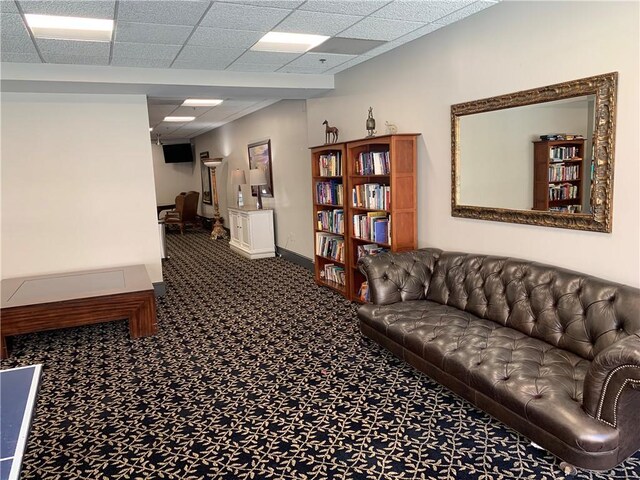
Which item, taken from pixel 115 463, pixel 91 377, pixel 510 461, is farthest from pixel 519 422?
pixel 91 377

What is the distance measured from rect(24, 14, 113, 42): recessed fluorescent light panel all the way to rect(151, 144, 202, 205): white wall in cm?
1064

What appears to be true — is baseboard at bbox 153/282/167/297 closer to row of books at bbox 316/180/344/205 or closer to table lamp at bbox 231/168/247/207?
row of books at bbox 316/180/344/205

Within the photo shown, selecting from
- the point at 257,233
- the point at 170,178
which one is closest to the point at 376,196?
the point at 257,233

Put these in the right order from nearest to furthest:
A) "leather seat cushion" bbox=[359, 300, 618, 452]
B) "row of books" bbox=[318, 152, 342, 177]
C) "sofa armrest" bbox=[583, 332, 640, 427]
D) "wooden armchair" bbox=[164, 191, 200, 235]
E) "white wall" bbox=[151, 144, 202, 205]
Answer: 1. "sofa armrest" bbox=[583, 332, 640, 427]
2. "leather seat cushion" bbox=[359, 300, 618, 452]
3. "row of books" bbox=[318, 152, 342, 177]
4. "wooden armchair" bbox=[164, 191, 200, 235]
5. "white wall" bbox=[151, 144, 202, 205]

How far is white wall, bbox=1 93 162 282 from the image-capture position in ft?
17.9

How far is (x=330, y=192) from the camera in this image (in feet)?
19.4

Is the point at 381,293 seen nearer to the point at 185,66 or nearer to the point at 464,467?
the point at 464,467

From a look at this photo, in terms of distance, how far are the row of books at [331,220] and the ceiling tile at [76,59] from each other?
294 cm

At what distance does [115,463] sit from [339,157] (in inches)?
158

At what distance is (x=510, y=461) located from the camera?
245 centimetres

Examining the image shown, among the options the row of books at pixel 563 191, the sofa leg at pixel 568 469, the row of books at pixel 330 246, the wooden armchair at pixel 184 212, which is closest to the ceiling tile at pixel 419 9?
the row of books at pixel 563 191

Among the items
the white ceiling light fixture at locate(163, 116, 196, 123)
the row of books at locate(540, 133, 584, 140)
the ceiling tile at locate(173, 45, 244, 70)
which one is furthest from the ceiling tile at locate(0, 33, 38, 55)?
the white ceiling light fixture at locate(163, 116, 196, 123)

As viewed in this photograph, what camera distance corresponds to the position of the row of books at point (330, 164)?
567cm

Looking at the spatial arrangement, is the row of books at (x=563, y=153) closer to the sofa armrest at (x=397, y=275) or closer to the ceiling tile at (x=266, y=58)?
the sofa armrest at (x=397, y=275)
